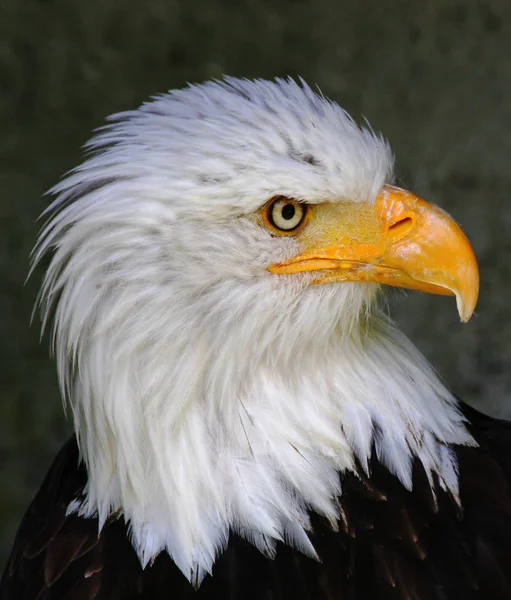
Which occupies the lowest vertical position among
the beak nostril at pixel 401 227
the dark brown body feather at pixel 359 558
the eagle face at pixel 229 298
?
the dark brown body feather at pixel 359 558

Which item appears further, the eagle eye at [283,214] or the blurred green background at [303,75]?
the blurred green background at [303,75]

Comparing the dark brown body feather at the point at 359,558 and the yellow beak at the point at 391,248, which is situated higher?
the yellow beak at the point at 391,248

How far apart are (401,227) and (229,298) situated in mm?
429

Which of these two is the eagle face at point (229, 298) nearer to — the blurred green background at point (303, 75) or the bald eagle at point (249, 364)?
the bald eagle at point (249, 364)

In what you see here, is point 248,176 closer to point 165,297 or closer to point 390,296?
point 165,297

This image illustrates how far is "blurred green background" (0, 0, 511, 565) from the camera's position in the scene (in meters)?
4.00

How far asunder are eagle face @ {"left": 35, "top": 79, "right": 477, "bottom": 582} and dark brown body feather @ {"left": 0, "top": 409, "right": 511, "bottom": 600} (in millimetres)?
42

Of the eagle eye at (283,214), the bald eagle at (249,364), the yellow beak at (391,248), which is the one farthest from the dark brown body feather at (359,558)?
the eagle eye at (283,214)

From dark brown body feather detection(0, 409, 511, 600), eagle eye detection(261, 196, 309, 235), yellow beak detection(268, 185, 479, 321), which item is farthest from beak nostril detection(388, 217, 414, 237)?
dark brown body feather detection(0, 409, 511, 600)

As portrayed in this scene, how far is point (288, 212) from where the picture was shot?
1930 millimetres

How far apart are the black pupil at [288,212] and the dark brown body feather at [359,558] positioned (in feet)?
2.14

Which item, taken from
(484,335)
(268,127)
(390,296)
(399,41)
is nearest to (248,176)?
(268,127)

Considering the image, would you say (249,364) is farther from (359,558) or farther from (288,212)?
(359,558)

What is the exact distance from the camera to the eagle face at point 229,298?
6.26ft
